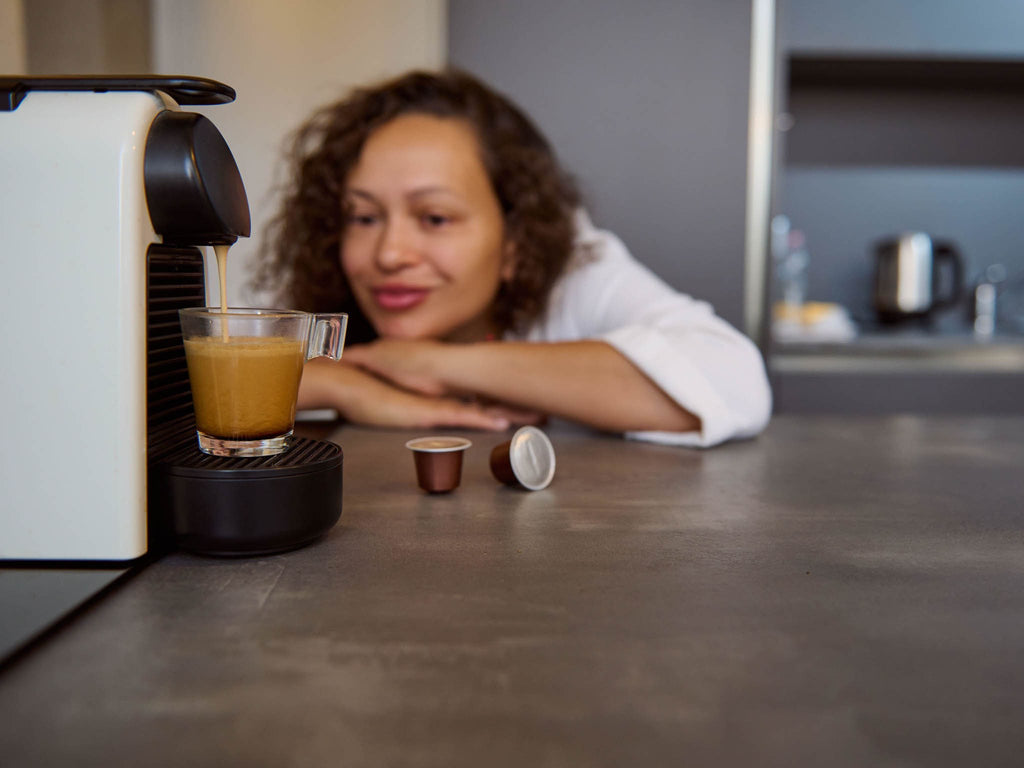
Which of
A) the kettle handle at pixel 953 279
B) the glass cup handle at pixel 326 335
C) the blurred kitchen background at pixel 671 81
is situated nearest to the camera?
the glass cup handle at pixel 326 335

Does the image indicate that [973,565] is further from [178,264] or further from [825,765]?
[178,264]

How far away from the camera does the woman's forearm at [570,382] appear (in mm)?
1117

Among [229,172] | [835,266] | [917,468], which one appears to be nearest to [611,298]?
[917,468]

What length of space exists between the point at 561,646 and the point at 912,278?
2.61 m

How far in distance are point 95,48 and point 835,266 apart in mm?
2345

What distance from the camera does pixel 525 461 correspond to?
799mm

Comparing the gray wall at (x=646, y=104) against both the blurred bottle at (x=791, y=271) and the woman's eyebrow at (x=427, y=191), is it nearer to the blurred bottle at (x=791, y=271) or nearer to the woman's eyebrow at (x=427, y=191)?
the blurred bottle at (x=791, y=271)

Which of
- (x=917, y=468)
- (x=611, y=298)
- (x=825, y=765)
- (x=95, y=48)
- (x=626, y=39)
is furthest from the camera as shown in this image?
(x=626, y=39)

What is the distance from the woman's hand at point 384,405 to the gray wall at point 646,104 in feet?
3.67

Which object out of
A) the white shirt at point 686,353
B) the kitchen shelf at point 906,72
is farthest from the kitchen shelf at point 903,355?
the white shirt at point 686,353

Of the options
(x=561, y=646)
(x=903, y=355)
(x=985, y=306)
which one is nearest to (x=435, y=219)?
(x=561, y=646)

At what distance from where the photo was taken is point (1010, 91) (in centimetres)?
279

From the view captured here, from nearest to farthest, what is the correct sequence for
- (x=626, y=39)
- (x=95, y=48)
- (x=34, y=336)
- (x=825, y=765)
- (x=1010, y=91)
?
1. (x=825, y=765)
2. (x=34, y=336)
3. (x=95, y=48)
4. (x=626, y=39)
5. (x=1010, y=91)

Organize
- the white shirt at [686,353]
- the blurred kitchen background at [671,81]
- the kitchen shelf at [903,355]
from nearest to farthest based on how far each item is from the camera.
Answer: the white shirt at [686,353] → the blurred kitchen background at [671,81] → the kitchen shelf at [903,355]
